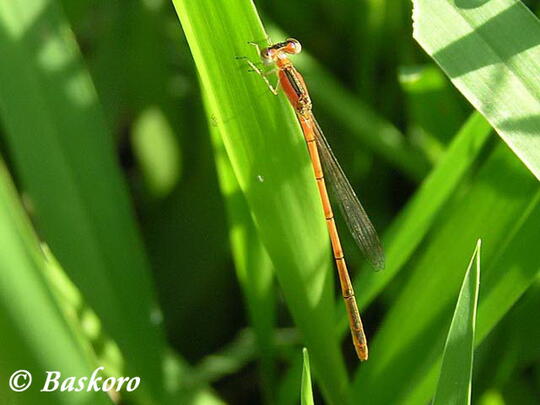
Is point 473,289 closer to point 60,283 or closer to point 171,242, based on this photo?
point 60,283

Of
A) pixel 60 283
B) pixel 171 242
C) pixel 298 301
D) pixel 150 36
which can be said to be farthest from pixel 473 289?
pixel 150 36

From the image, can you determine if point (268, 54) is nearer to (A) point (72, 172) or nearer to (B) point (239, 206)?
(B) point (239, 206)

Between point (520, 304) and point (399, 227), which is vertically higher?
point (399, 227)

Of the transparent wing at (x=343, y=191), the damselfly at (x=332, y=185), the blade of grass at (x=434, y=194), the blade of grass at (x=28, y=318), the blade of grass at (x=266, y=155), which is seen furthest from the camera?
the transparent wing at (x=343, y=191)

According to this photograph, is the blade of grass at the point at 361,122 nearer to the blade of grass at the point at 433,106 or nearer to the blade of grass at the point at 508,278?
the blade of grass at the point at 433,106

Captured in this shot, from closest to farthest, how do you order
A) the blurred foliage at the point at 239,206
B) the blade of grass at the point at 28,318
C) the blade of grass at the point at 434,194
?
1. the blade of grass at the point at 28,318
2. the blurred foliage at the point at 239,206
3. the blade of grass at the point at 434,194

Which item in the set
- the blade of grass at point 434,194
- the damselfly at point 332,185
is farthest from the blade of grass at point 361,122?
the blade of grass at point 434,194

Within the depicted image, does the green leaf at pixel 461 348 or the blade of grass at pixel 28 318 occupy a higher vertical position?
the blade of grass at pixel 28 318

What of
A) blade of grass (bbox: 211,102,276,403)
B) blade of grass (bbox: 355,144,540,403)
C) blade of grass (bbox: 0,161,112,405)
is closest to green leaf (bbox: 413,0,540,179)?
blade of grass (bbox: 355,144,540,403)
